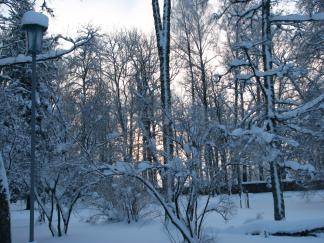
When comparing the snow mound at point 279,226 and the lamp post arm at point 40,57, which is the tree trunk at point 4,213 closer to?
the lamp post arm at point 40,57

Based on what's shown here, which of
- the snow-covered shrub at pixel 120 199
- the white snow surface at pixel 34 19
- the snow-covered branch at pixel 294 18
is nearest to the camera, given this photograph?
the white snow surface at pixel 34 19

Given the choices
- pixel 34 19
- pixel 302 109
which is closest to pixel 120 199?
pixel 302 109

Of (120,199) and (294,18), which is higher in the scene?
(294,18)

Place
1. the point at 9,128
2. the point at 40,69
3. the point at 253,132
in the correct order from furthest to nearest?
the point at 40,69, the point at 9,128, the point at 253,132

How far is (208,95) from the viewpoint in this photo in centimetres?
3259

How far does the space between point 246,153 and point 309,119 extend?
3386mm

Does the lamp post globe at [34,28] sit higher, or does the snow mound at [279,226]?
the lamp post globe at [34,28]

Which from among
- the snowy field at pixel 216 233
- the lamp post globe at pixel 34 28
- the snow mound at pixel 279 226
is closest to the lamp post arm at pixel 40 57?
the lamp post globe at pixel 34 28

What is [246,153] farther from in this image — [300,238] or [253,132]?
[300,238]

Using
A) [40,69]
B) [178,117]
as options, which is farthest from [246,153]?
[40,69]

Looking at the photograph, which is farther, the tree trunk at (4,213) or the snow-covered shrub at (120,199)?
the snow-covered shrub at (120,199)

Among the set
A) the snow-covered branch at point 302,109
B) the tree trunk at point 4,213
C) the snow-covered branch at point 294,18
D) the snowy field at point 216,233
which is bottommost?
the snowy field at point 216,233

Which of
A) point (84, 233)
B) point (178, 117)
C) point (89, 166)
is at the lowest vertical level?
point (84, 233)

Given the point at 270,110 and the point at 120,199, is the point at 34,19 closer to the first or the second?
the point at 270,110
